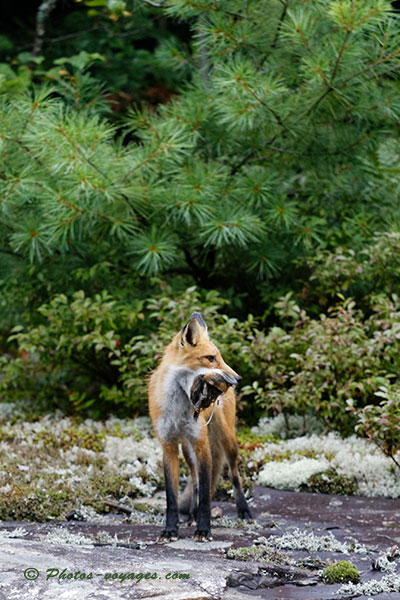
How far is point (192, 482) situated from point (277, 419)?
2.65 metres

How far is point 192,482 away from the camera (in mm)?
4887

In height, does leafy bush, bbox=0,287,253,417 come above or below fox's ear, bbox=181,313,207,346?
below

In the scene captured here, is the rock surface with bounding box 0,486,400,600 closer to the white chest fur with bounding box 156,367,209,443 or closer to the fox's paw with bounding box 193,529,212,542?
the fox's paw with bounding box 193,529,212,542

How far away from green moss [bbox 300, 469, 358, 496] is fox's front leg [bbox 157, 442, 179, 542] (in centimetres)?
179

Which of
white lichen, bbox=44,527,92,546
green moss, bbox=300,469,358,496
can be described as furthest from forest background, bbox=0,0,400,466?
white lichen, bbox=44,527,92,546

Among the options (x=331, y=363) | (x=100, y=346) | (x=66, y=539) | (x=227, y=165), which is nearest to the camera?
(x=66, y=539)

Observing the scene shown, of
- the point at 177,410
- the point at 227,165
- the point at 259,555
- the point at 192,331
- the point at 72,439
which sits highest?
the point at 192,331

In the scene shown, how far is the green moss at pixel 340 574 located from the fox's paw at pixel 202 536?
0.75 meters

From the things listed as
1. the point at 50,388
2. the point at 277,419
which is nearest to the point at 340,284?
the point at 277,419

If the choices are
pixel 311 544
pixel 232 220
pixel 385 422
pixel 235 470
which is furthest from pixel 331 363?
pixel 311 544

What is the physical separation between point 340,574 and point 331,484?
2173 mm

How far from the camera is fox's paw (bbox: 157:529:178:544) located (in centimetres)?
415

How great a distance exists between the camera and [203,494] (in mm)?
4238

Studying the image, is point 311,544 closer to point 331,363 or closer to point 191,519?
point 191,519
